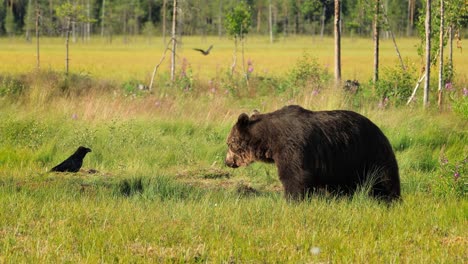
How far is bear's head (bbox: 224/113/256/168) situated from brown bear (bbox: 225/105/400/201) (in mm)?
46

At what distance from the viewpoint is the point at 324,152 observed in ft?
23.0

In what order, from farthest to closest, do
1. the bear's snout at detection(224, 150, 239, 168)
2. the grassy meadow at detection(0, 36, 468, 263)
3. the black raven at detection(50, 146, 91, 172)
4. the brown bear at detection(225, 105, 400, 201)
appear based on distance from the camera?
the black raven at detection(50, 146, 91, 172) → the bear's snout at detection(224, 150, 239, 168) → the brown bear at detection(225, 105, 400, 201) → the grassy meadow at detection(0, 36, 468, 263)

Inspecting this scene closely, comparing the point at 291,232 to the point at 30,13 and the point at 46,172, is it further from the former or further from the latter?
the point at 30,13

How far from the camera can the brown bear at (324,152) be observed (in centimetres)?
693

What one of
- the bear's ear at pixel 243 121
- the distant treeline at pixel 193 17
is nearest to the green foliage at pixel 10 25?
the distant treeline at pixel 193 17

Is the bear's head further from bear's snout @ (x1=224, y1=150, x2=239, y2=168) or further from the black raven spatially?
the black raven

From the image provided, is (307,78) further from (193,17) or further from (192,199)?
(193,17)

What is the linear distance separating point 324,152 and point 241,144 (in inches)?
41.9

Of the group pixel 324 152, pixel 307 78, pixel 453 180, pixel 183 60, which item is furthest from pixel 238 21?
pixel 324 152

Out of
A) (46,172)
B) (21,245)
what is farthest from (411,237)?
(46,172)

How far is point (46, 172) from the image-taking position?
31.7ft

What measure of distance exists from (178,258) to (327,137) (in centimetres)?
253

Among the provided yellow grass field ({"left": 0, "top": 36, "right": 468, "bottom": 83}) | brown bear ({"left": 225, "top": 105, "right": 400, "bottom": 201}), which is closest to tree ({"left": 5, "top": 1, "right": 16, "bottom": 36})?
yellow grass field ({"left": 0, "top": 36, "right": 468, "bottom": 83})

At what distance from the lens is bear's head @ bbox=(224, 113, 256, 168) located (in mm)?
7531
